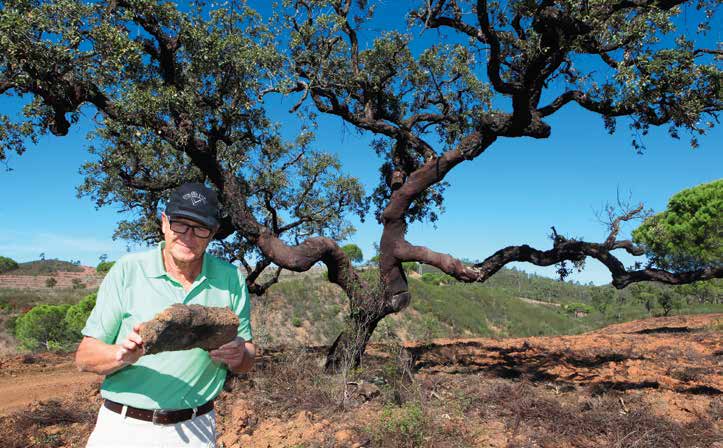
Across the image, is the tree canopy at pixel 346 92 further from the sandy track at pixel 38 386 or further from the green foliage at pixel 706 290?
the green foliage at pixel 706 290

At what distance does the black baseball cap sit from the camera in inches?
100

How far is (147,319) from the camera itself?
8.29ft

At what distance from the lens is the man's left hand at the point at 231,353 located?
2.56 m

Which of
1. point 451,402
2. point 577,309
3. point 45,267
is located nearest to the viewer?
point 451,402

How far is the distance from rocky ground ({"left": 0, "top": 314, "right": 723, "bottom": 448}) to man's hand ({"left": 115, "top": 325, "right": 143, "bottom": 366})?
3.56 m

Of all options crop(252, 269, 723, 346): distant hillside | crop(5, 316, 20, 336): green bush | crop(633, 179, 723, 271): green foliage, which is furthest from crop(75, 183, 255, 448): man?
crop(5, 316, 20, 336): green bush

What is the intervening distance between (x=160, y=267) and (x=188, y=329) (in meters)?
0.45

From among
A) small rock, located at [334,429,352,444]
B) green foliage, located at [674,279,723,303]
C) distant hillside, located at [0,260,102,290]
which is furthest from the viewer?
distant hillside, located at [0,260,102,290]

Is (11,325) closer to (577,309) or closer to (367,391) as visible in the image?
(367,391)

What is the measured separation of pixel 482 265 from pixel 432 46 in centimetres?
474

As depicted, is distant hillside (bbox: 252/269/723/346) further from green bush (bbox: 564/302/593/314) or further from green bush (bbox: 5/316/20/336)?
green bush (bbox: 564/302/593/314)

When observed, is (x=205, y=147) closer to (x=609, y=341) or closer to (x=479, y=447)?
(x=479, y=447)

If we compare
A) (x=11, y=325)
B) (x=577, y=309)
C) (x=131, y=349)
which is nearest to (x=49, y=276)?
(x=11, y=325)

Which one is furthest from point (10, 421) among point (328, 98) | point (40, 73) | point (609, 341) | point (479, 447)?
point (609, 341)
